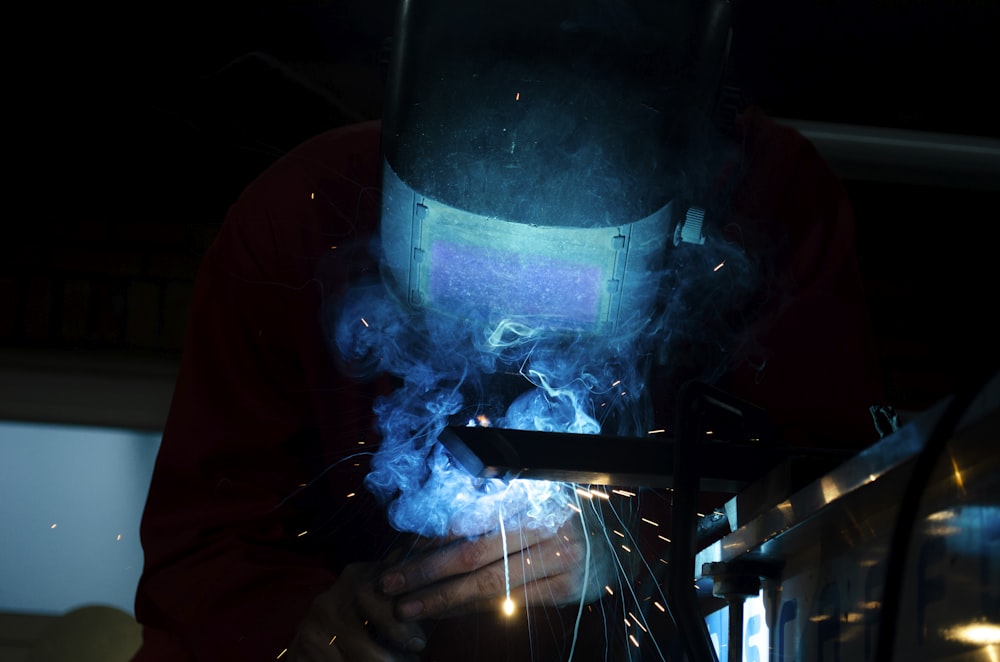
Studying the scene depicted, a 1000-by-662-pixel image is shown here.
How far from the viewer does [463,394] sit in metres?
1.20

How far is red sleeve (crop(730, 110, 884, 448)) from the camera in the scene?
141cm

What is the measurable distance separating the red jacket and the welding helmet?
385 mm

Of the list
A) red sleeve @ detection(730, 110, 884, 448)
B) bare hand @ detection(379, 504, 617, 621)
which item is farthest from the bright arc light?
red sleeve @ detection(730, 110, 884, 448)

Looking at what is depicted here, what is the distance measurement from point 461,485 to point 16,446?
184 centimetres

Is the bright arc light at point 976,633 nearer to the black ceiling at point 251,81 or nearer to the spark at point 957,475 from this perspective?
the spark at point 957,475

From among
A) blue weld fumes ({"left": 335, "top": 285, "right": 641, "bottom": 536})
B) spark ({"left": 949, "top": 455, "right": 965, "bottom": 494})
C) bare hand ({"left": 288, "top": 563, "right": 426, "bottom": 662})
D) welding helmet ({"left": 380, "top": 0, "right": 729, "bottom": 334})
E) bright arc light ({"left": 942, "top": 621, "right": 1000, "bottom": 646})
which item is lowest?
bare hand ({"left": 288, "top": 563, "right": 426, "bottom": 662})

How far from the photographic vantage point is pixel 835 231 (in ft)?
5.31

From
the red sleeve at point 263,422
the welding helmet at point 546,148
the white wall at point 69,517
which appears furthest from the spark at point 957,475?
the white wall at point 69,517

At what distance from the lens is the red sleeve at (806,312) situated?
4.61 feet

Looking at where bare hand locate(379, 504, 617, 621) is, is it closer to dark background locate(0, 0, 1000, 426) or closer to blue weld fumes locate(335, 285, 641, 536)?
blue weld fumes locate(335, 285, 641, 536)

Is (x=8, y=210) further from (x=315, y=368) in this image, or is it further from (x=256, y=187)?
(x=315, y=368)

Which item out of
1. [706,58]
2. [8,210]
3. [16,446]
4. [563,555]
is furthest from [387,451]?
[8,210]

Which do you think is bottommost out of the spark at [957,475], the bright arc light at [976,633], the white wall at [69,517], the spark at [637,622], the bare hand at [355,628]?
the white wall at [69,517]

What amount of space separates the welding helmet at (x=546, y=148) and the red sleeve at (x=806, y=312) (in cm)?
50
